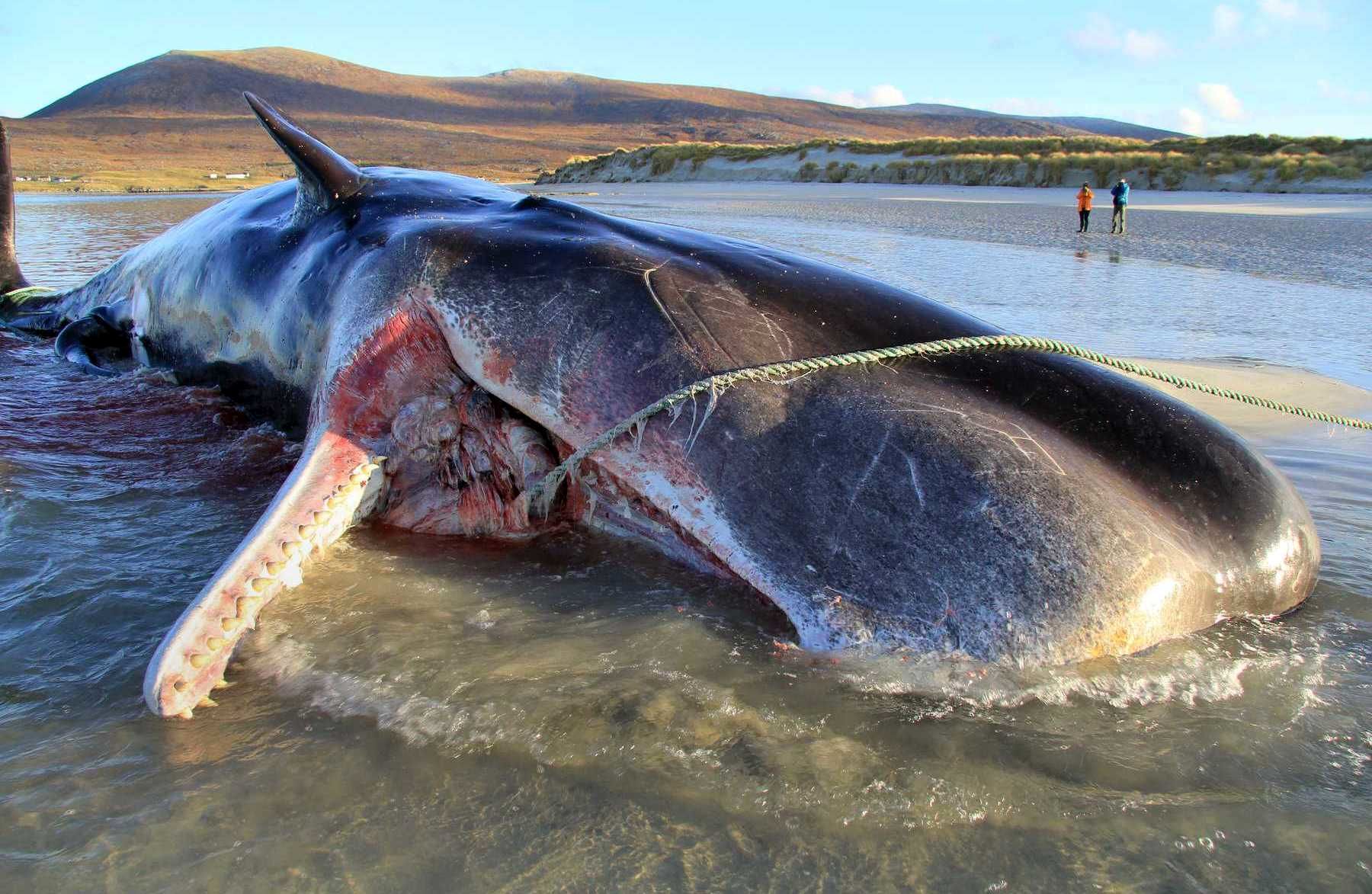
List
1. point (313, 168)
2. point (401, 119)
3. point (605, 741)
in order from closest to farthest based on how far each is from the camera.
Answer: point (605, 741), point (313, 168), point (401, 119)

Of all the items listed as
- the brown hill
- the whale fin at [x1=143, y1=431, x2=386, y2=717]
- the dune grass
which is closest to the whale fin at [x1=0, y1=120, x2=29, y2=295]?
the whale fin at [x1=143, y1=431, x2=386, y2=717]

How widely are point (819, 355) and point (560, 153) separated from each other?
287 ft

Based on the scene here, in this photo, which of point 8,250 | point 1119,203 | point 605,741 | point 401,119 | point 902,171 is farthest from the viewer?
point 401,119

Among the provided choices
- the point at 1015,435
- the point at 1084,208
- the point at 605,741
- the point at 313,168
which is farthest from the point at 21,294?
the point at 1084,208

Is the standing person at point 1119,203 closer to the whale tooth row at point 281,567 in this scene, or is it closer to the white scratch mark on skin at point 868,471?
the white scratch mark on skin at point 868,471

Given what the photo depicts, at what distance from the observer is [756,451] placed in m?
2.99

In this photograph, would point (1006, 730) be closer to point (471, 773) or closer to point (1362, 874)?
point (1362, 874)

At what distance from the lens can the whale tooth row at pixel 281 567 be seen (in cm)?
262

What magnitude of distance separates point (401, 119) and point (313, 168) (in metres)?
108

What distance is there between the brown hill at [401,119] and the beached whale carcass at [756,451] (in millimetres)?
57988

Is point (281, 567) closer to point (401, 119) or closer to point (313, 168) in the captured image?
point (313, 168)

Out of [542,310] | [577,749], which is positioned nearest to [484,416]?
[542,310]

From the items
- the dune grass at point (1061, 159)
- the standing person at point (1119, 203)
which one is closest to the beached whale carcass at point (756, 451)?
the standing person at point (1119, 203)

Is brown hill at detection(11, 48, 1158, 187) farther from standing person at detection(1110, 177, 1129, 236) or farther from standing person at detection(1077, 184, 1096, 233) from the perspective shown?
standing person at detection(1110, 177, 1129, 236)
